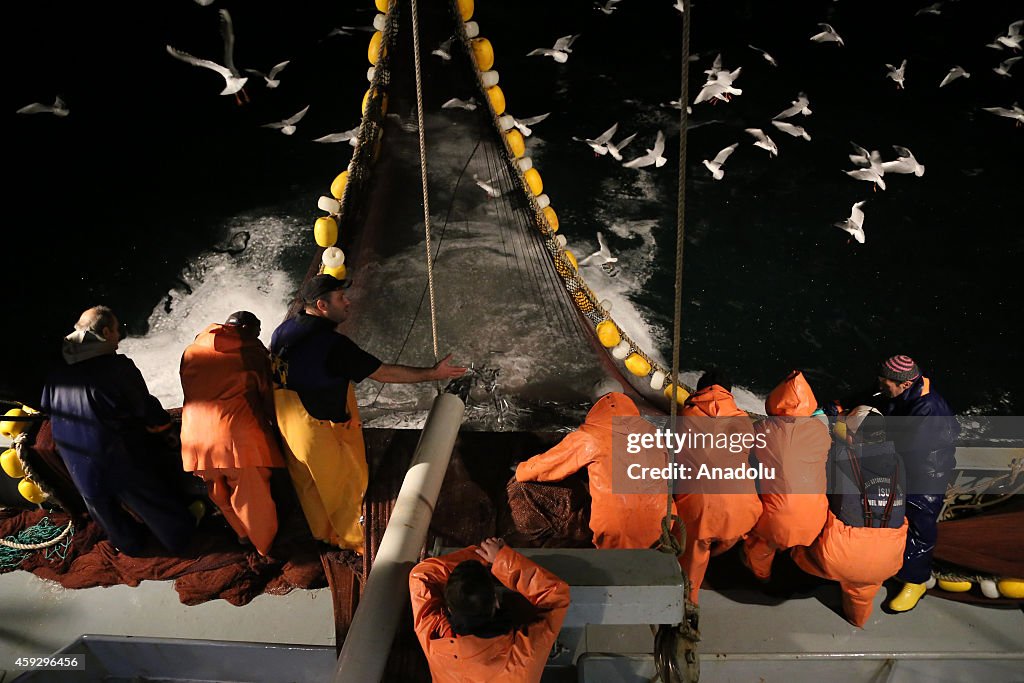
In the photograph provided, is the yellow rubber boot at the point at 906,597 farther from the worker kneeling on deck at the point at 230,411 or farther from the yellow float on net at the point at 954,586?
the worker kneeling on deck at the point at 230,411

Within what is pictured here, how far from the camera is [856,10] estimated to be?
8125mm

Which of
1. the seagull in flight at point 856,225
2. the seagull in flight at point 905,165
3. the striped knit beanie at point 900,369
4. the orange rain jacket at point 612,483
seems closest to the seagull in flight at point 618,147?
the seagull in flight at point 856,225

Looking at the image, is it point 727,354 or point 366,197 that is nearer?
point 366,197

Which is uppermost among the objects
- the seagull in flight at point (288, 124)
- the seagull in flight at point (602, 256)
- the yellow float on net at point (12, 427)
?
the seagull in flight at point (288, 124)

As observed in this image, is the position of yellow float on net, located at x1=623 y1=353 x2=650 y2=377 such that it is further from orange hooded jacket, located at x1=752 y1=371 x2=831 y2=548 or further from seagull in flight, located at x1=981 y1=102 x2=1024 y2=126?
seagull in flight, located at x1=981 y1=102 x2=1024 y2=126

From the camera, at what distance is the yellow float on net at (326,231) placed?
127 inches

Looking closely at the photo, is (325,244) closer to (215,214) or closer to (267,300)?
(267,300)

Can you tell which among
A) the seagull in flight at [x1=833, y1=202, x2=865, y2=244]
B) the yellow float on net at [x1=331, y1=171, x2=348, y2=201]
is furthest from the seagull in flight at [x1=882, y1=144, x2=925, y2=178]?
the yellow float on net at [x1=331, y1=171, x2=348, y2=201]

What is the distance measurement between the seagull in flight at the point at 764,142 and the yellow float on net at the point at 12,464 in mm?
6188

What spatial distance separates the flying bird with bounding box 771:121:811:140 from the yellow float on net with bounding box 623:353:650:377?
3.83 meters

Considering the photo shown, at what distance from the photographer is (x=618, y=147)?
6.08 meters

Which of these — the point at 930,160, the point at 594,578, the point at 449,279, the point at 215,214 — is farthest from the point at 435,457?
the point at 930,160

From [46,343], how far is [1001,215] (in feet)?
28.1

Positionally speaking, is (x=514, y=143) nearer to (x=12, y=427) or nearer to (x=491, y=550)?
(x=491, y=550)
